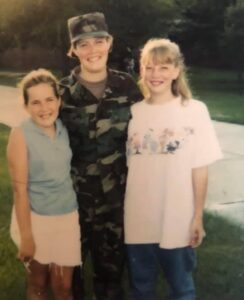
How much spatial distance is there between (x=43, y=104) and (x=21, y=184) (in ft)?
0.79

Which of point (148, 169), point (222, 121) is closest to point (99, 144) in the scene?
point (148, 169)

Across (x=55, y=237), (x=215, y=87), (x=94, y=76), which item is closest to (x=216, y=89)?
(x=215, y=87)

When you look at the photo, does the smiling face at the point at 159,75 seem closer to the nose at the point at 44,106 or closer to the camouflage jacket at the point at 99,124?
the camouflage jacket at the point at 99,124

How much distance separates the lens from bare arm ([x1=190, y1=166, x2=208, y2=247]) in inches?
67.0

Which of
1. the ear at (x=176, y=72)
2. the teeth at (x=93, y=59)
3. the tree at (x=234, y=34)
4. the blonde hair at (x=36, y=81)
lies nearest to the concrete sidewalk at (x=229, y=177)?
the tree at (x=234, y=34)

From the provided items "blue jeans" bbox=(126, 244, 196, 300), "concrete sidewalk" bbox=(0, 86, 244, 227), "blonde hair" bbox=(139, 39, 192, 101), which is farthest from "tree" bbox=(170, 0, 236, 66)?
"blue jeans" bbox=(126, 244, 196, 300)

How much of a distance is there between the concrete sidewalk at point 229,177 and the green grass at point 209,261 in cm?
5

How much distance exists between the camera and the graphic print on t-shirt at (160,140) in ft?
5.49

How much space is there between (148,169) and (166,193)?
0.09 meters

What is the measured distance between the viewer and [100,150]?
68.1 inches

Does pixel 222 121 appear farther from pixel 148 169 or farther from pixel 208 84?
pixel 148 169

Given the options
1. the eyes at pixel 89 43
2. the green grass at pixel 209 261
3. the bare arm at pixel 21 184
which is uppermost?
the eyes at pixel 89 43

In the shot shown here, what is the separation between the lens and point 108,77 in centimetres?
174

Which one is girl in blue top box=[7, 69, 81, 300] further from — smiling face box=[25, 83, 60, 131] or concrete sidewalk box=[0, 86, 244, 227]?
concrete sidewalk box=[0, 86, 244, 227]
